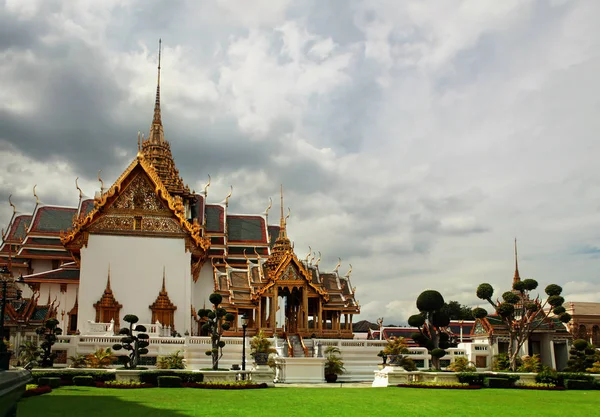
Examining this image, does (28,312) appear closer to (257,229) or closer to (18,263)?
(18,263)

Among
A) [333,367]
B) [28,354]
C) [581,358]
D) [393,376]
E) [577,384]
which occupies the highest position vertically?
[28,354]

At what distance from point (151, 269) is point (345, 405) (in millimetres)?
20171

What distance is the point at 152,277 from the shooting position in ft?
104

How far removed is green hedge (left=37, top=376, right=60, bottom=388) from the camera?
17375 mm

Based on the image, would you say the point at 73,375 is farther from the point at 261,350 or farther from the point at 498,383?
the point at 498,383

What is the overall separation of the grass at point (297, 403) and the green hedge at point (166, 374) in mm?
1244

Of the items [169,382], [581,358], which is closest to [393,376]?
[169,382]

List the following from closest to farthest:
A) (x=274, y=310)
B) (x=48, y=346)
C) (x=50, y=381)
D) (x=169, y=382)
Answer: (x=50, y=381)
(x=169, y=382)
(x=48, y=346)
(x=274, y=310)

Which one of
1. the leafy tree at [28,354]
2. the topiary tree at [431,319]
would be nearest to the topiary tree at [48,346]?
the leafy tree at [28,354]

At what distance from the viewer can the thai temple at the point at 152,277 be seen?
28062mm

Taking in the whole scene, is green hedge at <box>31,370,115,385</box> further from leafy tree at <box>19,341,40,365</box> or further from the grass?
leafy tree at <box>19,341,40,365</box>

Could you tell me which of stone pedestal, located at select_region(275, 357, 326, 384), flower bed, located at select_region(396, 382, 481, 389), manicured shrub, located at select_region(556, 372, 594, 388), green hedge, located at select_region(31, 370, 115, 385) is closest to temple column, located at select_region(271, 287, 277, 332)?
stone pedestal, located at select_region(275, 357, 326, 384)

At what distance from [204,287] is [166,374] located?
57.3 ft

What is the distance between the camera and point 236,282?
29.6 metres
